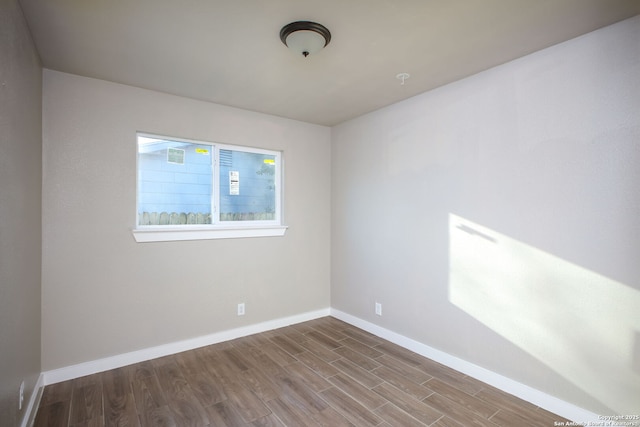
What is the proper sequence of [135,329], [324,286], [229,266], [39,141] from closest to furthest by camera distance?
1. [39,141]
2. [135,329]
3. [229,266]
4. [324,286]

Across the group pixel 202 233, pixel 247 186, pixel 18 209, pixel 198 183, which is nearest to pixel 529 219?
pixel 247 186

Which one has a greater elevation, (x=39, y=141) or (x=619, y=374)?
(x=39, y=141)

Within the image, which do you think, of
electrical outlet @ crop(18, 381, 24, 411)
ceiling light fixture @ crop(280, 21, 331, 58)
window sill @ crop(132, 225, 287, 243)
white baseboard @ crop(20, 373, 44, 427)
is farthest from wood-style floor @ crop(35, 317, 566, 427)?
ceiling light fixture @ crop(280, 21, 331, 58)

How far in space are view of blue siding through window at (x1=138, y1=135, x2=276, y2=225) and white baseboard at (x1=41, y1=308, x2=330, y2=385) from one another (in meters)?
1.21

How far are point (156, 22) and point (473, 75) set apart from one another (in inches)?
95.4

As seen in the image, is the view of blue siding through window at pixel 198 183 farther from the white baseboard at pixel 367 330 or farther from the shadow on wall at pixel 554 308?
the shadow on wall at pixel 554 308

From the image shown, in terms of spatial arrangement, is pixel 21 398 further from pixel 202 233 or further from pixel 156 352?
pixel 202 233

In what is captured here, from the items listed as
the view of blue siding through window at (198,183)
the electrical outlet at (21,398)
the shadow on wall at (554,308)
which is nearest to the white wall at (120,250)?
the view of blue siding through window at (198,183)

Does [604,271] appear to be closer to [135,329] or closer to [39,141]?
[135,329]

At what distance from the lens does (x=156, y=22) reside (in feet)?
6.24

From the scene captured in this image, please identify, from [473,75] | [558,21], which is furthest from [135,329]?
[558,21]

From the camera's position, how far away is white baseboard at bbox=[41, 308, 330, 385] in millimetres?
2549

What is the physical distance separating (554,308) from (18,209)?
11.6 ft

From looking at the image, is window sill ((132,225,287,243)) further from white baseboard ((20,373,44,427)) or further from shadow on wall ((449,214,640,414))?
shadow on wall ((449,214,640,414))
